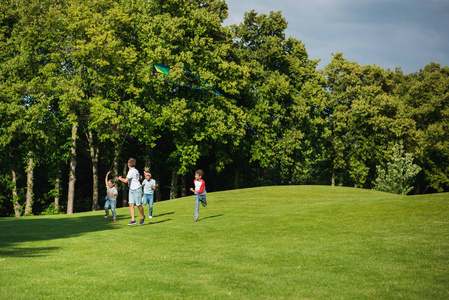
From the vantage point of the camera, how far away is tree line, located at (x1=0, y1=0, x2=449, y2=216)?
34.6 m

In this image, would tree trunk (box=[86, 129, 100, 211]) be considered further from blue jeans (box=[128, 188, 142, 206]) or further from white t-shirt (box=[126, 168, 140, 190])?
white t-shirt (box=[126, 168, 140, 190])

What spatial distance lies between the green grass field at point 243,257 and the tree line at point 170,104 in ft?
58.2

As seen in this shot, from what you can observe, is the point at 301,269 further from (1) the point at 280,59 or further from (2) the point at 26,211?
A: (1) the point at 280,59

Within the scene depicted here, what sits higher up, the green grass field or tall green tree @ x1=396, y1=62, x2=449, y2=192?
tall green tree @ x1=396, y1=62, x2=449, y2=192

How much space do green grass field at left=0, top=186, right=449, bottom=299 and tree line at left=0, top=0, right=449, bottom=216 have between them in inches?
698

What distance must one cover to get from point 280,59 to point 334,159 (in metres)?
14.8

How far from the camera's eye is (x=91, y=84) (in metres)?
36.0

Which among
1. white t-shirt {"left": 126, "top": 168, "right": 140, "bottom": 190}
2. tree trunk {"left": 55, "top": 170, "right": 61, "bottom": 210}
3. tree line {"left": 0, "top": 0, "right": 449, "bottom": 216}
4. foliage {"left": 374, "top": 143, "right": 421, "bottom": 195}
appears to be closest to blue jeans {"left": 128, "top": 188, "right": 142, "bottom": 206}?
white t-shirt {"left": 126, "top": 168, "right": 140, "bottom": 190}

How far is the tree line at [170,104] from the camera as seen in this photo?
1361 inches

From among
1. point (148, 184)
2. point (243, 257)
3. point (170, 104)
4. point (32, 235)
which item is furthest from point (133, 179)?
point (170, 104)

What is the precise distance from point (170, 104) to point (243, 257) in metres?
26.8

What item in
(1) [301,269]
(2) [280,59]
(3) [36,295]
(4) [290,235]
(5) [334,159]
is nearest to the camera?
(3) [36,295]

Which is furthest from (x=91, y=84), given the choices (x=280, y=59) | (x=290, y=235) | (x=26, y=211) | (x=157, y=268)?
(x=157, y=268)

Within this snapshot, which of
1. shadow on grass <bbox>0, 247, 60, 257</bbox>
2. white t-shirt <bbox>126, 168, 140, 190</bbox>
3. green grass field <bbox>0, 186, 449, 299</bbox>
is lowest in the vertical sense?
shadow on grass <bbox>0, 247, 60, 257</bbox>
